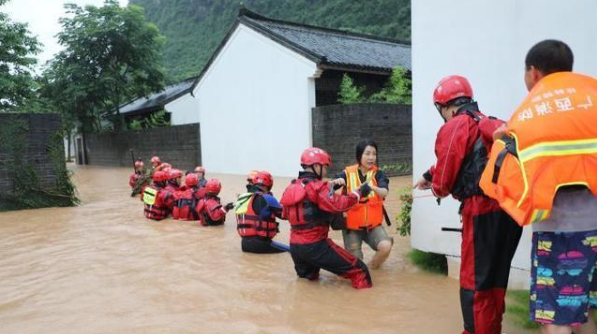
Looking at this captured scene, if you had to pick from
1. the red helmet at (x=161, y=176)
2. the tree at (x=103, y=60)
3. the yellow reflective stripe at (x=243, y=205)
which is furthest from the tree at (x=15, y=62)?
the yellow reflective stripe at (x=243, y=205)

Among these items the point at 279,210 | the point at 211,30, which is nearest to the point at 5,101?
the point at 279,210

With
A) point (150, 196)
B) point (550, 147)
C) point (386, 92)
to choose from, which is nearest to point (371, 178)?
point (550, 147)

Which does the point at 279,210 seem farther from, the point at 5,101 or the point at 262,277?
the point at 5,101

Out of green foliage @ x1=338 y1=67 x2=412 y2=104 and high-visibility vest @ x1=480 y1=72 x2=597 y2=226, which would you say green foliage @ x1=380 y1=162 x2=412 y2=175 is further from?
high-visibility vest @ x1=480 y1=72 x2=597 y2=226

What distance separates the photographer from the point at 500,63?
4230 mm

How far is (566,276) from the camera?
242 cm

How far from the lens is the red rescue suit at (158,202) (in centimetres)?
933

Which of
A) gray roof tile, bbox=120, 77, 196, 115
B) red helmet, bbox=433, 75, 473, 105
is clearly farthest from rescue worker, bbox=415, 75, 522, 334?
gray roof tile, bbox=120, 77, 196, 115

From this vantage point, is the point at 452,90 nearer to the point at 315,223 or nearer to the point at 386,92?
the point at 315,223

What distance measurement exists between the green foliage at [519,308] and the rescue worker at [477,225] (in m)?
0.71

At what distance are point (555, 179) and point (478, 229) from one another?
3.03 feet

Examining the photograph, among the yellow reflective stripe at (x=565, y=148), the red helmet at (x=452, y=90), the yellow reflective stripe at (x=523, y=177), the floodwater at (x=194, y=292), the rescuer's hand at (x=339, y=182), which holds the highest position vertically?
the red helmet at (x=452, y=90)

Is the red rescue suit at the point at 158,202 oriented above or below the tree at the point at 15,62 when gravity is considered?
below

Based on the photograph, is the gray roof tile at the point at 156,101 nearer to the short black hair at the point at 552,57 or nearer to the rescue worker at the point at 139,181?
the rescue worker at the point at 139,181
